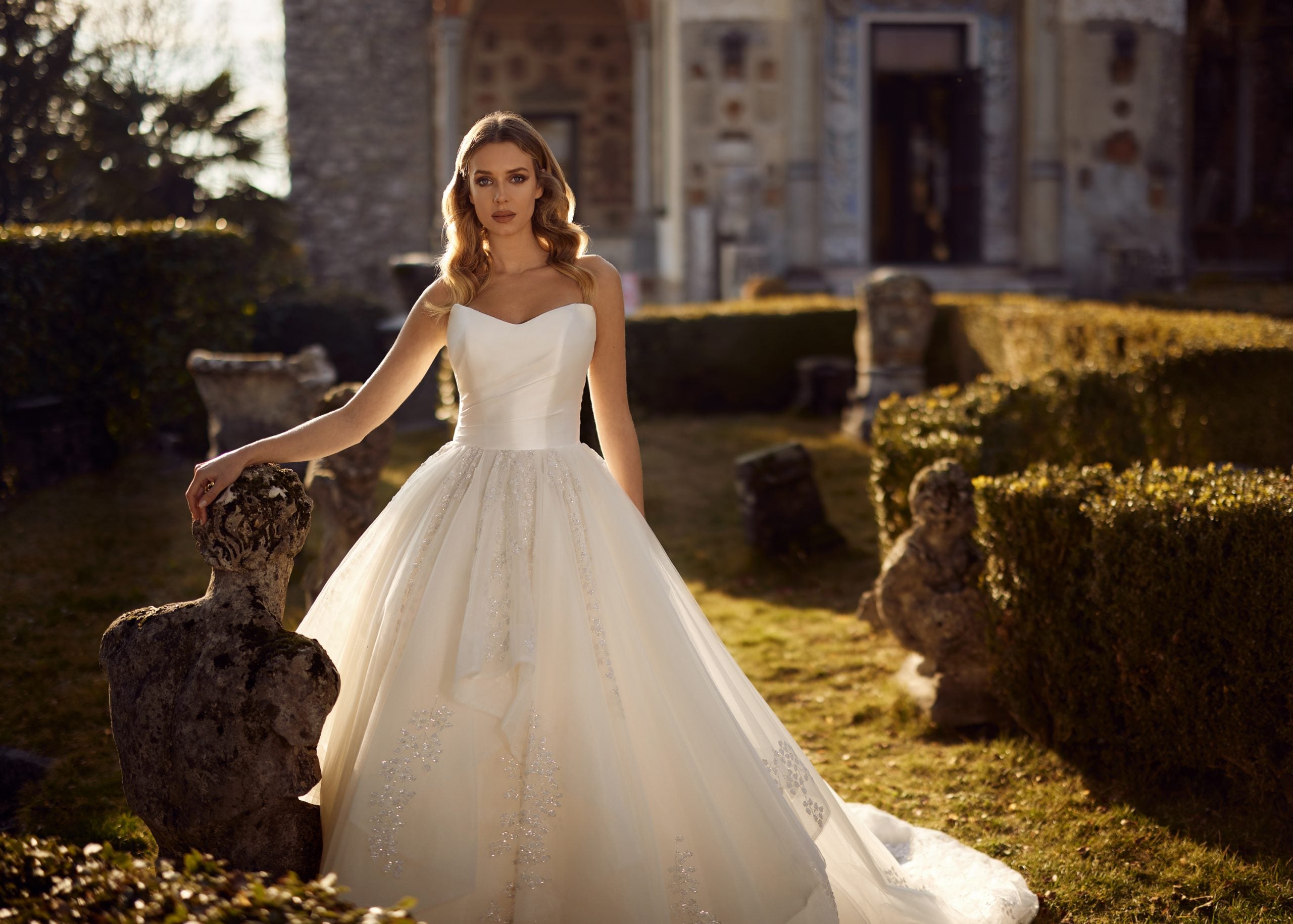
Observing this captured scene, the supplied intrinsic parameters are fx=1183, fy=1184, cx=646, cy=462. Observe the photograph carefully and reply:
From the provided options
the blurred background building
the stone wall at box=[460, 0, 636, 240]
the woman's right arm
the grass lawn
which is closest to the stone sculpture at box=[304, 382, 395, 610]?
the grass lawn

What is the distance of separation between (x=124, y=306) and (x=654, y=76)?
10225 millimetres

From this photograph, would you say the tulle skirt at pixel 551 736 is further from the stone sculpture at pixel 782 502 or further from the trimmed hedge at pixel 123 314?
the trimmed hedge at pixel 123 314

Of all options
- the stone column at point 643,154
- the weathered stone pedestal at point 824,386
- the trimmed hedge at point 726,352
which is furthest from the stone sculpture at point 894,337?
the stone column at point 643,154

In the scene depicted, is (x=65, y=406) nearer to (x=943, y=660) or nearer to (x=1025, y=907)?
(x=943, y=660)

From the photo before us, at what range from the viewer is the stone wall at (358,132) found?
1850cm

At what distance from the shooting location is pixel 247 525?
2492mm

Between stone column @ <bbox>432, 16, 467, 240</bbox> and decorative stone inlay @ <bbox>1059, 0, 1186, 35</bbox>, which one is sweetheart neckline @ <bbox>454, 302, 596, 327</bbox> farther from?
stone column @ <bbox>432, 16, 467, 240</bbox>

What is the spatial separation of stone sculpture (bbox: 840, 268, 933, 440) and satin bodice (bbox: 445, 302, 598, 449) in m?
7.56

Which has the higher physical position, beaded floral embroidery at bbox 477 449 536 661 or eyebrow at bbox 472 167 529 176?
eyebrow at bbox 472 167 529 176

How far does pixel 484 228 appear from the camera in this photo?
9.81 feet

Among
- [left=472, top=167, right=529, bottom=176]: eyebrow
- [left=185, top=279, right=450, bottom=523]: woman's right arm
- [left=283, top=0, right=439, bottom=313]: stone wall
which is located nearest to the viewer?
[left=185, top=279, right=450, bottom=523]: woman's right arm

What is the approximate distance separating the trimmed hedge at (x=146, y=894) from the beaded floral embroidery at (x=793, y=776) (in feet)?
3.62

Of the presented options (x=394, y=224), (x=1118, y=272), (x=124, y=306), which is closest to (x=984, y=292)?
(x=1118, y=272)

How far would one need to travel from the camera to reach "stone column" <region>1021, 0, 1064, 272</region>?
15.3 meters
